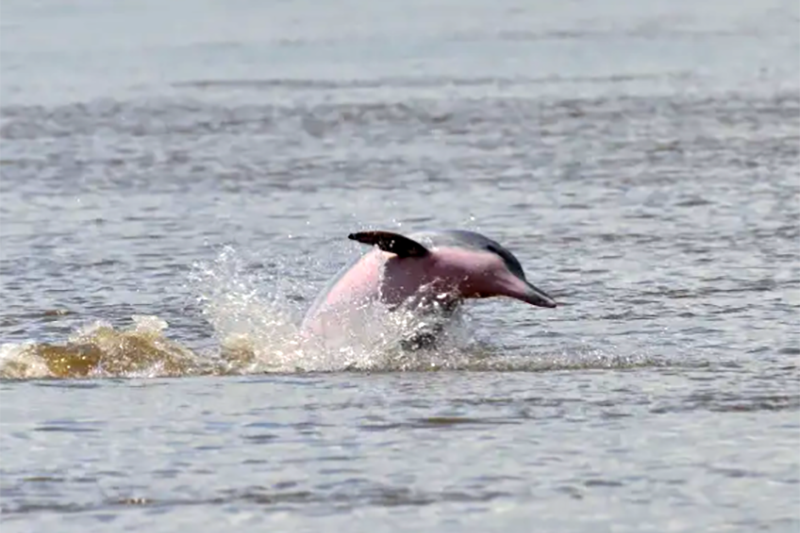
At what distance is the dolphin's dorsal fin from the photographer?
522 inches

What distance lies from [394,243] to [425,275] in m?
0.28

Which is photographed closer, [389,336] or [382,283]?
[389,336]

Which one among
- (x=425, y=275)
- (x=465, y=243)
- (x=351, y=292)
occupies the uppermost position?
(x=465, y=243)

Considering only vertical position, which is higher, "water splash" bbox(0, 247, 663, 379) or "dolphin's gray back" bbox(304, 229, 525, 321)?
"dolphin's gray back" bbox(304, 229, 525, 321)

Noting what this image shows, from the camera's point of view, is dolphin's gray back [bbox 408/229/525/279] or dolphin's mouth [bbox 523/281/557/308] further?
dolphin's gray back [bbox 408/229/525/279]

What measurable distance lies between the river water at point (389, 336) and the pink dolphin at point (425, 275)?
304 mm

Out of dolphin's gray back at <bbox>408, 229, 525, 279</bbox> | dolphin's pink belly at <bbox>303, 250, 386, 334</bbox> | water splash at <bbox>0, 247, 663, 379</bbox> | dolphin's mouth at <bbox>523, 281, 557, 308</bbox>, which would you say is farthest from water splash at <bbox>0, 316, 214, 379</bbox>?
dolphin's mouth at <bbox>523, 281, 557, 308</bbox>

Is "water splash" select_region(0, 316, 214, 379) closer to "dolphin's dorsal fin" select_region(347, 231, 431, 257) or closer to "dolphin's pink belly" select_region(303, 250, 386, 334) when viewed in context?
"dolphin's pink belly" select_region(303, 250, 386, 334)

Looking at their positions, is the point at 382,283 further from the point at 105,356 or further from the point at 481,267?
the point at 105,356

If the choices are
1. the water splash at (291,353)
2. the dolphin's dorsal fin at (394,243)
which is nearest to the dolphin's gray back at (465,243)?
the dolphin's dorsal fin at (394,243)

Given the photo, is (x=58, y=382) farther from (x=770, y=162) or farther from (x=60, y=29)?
(x=60, y=29)

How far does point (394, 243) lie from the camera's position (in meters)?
13.5

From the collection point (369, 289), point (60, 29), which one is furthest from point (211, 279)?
point (60, 29)

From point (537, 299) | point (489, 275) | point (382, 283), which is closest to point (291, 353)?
point (382, 283)
